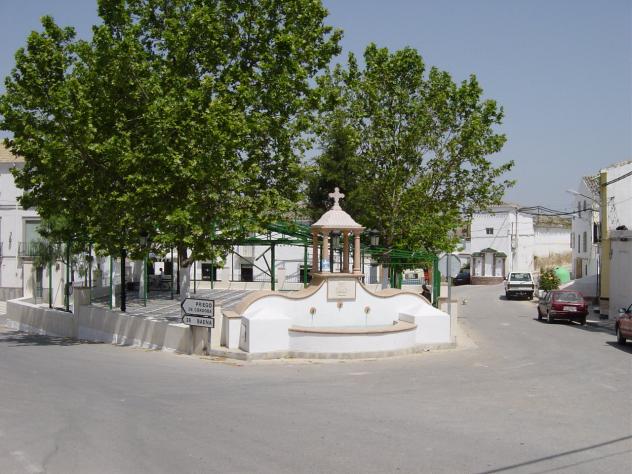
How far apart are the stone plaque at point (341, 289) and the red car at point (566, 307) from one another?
1410cm

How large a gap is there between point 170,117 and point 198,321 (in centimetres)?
590

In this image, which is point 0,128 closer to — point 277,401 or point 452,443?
point 277,401

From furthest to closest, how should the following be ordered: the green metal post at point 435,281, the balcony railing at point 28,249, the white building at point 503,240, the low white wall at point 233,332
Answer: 1. the white building at point 503,240
2. the balcony railing at point 28,249
3. the green metal post at point 435,281
4. the low white wall at point 233,332

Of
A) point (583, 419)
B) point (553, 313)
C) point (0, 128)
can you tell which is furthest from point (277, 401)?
point (553, 313)

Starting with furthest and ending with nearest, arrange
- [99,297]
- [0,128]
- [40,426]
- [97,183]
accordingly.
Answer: [99,297], [97,183], [0,128], [40,426]

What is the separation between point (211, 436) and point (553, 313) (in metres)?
24.6

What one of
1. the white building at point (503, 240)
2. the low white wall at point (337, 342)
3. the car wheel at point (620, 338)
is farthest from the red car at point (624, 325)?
the white building at point (503, 240)

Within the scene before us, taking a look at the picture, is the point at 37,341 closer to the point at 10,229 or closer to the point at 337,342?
the point at 337,342

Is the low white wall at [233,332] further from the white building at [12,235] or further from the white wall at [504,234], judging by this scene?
the white wall at [504,234]

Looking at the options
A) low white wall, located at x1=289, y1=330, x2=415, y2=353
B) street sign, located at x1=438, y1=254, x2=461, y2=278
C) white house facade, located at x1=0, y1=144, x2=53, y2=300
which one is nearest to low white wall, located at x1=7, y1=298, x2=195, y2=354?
low white wall, located at x1=289, y1=330, x2=415, y2=353

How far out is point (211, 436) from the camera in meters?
9.35

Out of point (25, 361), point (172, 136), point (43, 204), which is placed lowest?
point (25, 361)

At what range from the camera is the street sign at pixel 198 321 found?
1855 centimetres

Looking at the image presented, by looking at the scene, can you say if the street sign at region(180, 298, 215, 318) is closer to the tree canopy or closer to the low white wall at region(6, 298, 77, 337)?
the tree canopy
